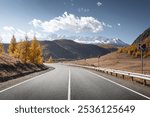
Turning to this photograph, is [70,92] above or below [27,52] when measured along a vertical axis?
below

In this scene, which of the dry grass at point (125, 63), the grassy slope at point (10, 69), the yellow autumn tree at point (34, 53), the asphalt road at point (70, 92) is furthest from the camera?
the yellow autumn tree at point (34, 53)

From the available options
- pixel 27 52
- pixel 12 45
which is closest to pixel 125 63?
pixel 12 45

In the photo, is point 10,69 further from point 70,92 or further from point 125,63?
point 125,63

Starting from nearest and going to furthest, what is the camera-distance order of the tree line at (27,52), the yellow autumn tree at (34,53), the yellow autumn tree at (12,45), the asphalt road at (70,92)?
1. the asphalt road at (70,92)
2. the tree line at (27,52)
3. the yellow autumn tree at (34,53)
4. the yellow autumn tree at (12,45)

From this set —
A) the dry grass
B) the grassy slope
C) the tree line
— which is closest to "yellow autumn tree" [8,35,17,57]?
the tree line

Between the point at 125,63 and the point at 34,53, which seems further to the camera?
the point at 125,63

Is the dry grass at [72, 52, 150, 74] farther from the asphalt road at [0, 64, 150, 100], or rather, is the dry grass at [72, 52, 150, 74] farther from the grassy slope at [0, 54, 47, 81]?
the asphalt road at [0, 64, 150, 100]

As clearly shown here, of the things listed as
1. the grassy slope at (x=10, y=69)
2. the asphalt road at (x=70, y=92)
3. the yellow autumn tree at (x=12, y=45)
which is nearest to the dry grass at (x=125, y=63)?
the grassy slope at (x=10, y=69)

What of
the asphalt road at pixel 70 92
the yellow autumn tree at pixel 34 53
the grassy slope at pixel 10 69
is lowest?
the asphalt road at pixel 70 92

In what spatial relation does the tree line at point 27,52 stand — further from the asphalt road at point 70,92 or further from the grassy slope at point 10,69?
the asphalt road at point 70,92

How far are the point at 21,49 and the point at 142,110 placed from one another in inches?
2449

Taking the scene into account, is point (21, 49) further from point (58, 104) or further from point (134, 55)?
point (134, 55)

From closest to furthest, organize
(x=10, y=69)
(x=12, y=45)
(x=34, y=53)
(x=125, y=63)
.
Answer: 1. (x=10, y=69)
2. (x=34, y=53)
3. (x=12, y=45)
4. (x=125, y=63)

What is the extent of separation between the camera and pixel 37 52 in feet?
258
